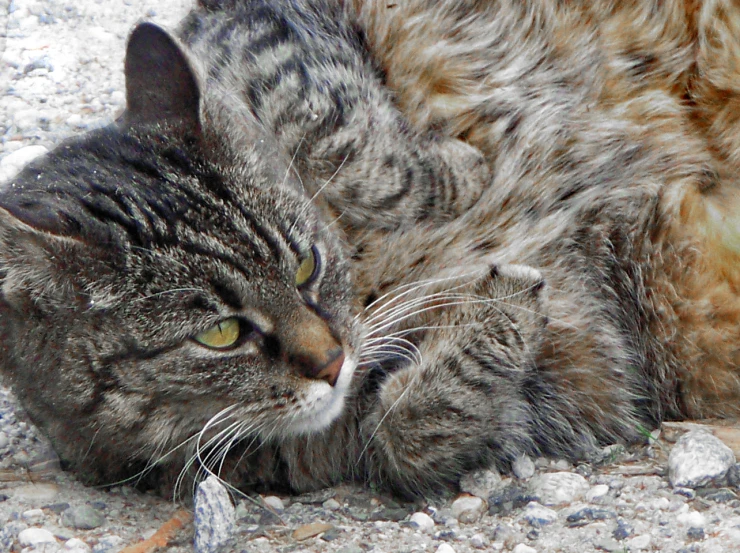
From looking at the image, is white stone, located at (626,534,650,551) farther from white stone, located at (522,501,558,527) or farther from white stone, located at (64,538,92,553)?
white stone, located at (64,538,92,553)

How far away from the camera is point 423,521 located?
2.45 metres

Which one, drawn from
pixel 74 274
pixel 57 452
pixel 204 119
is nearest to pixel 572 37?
pixel 204 119

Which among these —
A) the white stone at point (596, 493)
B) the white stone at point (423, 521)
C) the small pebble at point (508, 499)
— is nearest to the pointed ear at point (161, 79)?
the white stone at point (423, 521)

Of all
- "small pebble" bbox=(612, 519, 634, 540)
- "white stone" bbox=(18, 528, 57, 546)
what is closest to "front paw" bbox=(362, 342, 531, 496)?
"small pebble" bbox=(612, 519, 634, 540)

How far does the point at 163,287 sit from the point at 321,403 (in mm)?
548

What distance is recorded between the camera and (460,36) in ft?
10.3

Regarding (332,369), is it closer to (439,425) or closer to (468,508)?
(439,425)

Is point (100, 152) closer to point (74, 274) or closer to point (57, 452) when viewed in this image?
point (74, 274)

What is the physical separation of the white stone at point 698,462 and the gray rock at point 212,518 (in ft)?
4.00

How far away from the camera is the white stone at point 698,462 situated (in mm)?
2398

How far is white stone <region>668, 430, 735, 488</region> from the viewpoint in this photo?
2.40 metres

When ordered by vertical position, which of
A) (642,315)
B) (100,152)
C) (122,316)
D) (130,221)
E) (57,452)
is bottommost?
(57,452)

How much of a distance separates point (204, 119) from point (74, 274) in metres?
0.58

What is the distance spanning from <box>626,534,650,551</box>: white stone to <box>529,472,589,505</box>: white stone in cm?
25
